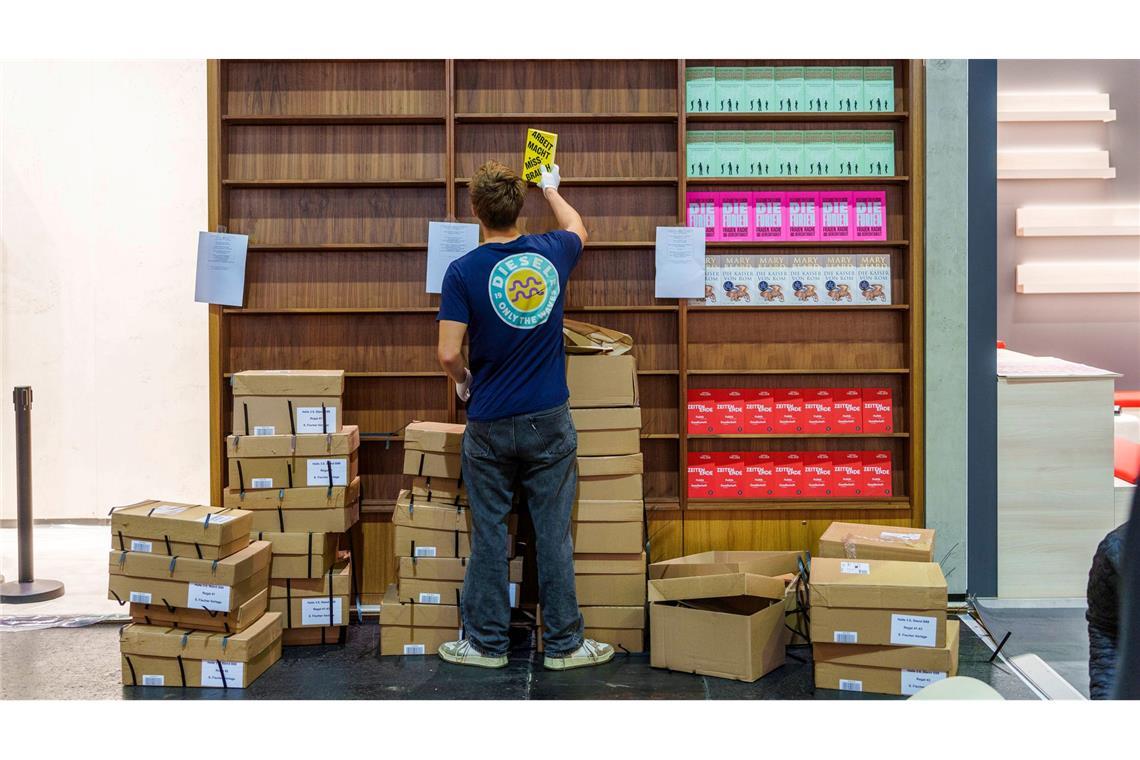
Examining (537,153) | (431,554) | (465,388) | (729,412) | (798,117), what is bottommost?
(431,554)

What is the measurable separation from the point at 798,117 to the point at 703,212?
0.56m

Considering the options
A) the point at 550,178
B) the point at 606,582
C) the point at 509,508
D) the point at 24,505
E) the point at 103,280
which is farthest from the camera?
the point at 103,280

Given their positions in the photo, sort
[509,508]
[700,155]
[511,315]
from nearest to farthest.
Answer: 1. [511,315]
2. [509,508]
3. [700,155]

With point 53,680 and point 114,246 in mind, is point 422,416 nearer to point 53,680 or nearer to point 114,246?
point 53,680

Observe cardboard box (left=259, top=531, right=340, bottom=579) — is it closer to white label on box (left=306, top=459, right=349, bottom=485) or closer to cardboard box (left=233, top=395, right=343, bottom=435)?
white label on box (left=306, top=459, right=349, bottom=485)

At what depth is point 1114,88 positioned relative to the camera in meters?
6.09

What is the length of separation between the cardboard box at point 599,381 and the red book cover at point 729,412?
24.0 inches

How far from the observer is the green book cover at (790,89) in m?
4.15

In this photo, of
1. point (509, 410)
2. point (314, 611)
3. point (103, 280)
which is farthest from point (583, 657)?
point (103, 280)

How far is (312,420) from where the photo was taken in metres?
3.75

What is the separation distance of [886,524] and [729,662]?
3.91ft

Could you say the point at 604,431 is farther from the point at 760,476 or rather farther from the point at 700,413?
the point at 760,476

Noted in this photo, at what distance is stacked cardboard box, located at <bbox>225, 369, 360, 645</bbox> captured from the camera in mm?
3695

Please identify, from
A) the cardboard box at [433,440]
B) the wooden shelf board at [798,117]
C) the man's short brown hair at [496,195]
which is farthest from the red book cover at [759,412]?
the man's short brown hair at [496,195]
